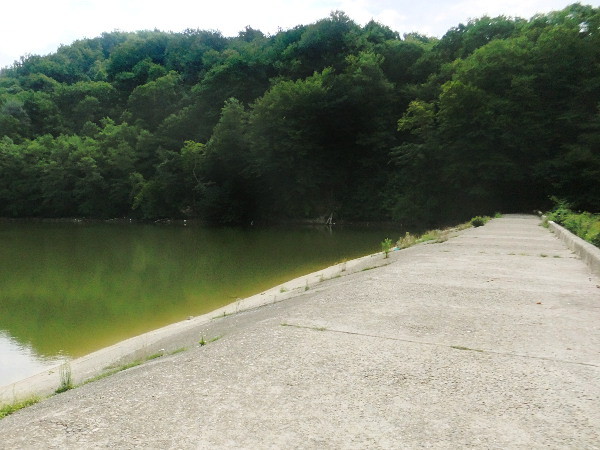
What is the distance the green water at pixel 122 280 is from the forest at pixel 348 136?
781 cm

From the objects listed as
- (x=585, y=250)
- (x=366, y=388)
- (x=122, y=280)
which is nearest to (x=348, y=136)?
(x=122, y=280)

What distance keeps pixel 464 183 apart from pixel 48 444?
1103 inches

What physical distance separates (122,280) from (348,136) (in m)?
23.7

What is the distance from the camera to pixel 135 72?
65.1m

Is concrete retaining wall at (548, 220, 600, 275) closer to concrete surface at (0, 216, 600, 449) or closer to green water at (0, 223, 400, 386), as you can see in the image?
concrete surface at (0, 216, 600, 449)

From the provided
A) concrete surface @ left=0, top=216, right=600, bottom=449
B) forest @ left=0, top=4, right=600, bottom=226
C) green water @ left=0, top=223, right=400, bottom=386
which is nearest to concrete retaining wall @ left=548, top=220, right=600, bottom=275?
concrete surface @ left=0, top=216, right=600, bottom=449

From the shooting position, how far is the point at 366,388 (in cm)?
293

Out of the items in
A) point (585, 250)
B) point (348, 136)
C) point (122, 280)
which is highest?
point (348, 136)

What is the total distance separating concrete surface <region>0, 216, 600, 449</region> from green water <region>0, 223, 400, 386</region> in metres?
4.51

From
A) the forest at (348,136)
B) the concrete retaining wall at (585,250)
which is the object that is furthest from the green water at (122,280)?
the forest at (348,136)

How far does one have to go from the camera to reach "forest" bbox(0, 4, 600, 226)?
2545cm

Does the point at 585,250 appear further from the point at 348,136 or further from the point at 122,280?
the point at 348,136

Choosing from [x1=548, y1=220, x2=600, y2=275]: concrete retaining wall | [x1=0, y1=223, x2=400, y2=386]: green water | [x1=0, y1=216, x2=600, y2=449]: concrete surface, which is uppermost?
[x1=548, y1=220, x2=600, y2=275]: concrete retaining wall

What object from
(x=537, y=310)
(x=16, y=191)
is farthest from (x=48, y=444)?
(x=16, y=191)
